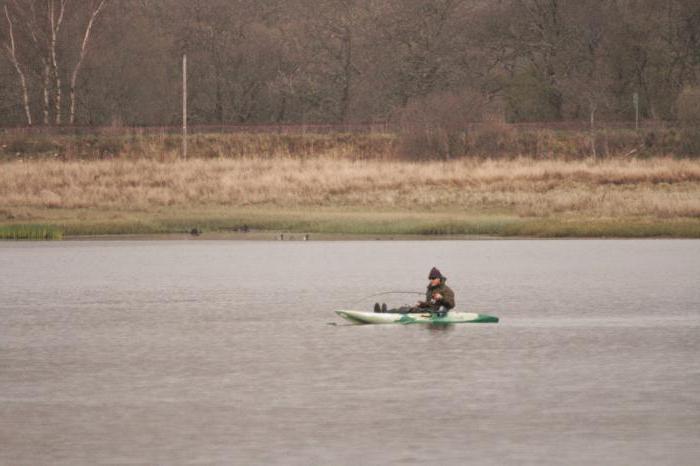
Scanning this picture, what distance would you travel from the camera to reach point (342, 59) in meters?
105

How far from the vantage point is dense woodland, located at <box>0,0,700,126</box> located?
93.8 metres

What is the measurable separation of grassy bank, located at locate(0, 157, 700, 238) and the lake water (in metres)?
14.8

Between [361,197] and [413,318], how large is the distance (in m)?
37.2

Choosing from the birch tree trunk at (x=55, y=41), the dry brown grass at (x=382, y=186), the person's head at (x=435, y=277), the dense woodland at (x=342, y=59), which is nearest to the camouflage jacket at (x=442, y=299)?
the person's head at (x=435, y=277)

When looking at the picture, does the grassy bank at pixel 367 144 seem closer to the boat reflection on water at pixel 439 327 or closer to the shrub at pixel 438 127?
the shrub at pixel 438 127

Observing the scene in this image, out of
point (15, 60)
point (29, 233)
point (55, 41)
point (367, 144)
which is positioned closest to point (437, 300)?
point (29, 233)

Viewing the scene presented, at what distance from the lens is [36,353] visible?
24.2 m

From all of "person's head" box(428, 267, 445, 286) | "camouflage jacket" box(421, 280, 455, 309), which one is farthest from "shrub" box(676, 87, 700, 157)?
"person's head" box(428, 267, 445, 286)

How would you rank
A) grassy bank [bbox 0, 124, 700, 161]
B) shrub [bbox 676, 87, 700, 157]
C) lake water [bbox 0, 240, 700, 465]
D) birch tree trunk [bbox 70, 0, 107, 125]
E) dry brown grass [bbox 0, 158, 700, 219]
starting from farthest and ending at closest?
birch tree trunk [bbox 70, 0, 107, 125]
shrub [bbox 676, 87, 700, 157]
grassy bank [bbox 0, 124, 700, 161]
dry brown grass [bbox 0, 158, 700, 219]
lake water [bbox 0, 240, 700, 465]

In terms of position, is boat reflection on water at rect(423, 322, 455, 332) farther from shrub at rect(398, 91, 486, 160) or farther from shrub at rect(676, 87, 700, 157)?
shrub at rect(676, 87, 700, 157)

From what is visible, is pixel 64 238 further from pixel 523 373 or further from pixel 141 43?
pixel 141 43

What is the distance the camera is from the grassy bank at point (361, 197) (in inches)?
2250

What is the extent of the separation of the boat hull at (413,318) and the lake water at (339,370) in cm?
26

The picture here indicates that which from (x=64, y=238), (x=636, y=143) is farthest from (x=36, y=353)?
(x=636, y=143)
